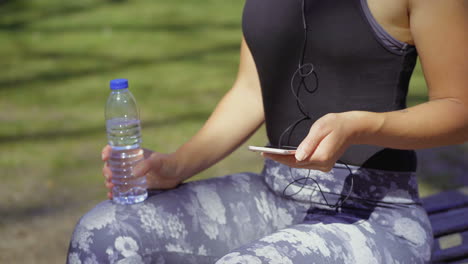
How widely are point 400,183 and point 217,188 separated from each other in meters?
0.53

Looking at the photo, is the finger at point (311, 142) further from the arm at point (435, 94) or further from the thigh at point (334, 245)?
the thigh at point (334, 245)

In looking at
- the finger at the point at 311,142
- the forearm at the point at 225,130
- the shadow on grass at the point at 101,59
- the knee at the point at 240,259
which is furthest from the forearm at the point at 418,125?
the shadow on grass at the point at 101,59

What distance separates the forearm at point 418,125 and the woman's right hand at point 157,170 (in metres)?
0.62

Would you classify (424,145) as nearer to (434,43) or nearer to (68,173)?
(434,43)

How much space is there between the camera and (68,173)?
4434 millimetres

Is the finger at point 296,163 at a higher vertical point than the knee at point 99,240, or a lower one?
higher

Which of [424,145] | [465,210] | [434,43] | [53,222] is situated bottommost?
[53,222]

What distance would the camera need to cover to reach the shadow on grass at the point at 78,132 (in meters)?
5.04

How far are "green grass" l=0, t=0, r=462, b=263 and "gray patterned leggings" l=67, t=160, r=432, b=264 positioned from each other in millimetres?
1698

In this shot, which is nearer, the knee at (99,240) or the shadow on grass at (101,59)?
the knee at (99,240)

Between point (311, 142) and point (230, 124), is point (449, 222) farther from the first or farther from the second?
point (311, 142)

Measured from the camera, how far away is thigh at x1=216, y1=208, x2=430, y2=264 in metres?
1.58

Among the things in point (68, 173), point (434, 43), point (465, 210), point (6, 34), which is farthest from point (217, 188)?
point (6, 34)

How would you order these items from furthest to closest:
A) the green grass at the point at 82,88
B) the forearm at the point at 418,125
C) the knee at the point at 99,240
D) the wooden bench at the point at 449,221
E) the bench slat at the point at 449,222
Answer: the green grass at the point at 82,88
the bench slat at the point at 449,222
the wooden bench at the point at 449,221
the knee at the point at 99,240
the forearm at the point at 418,125
